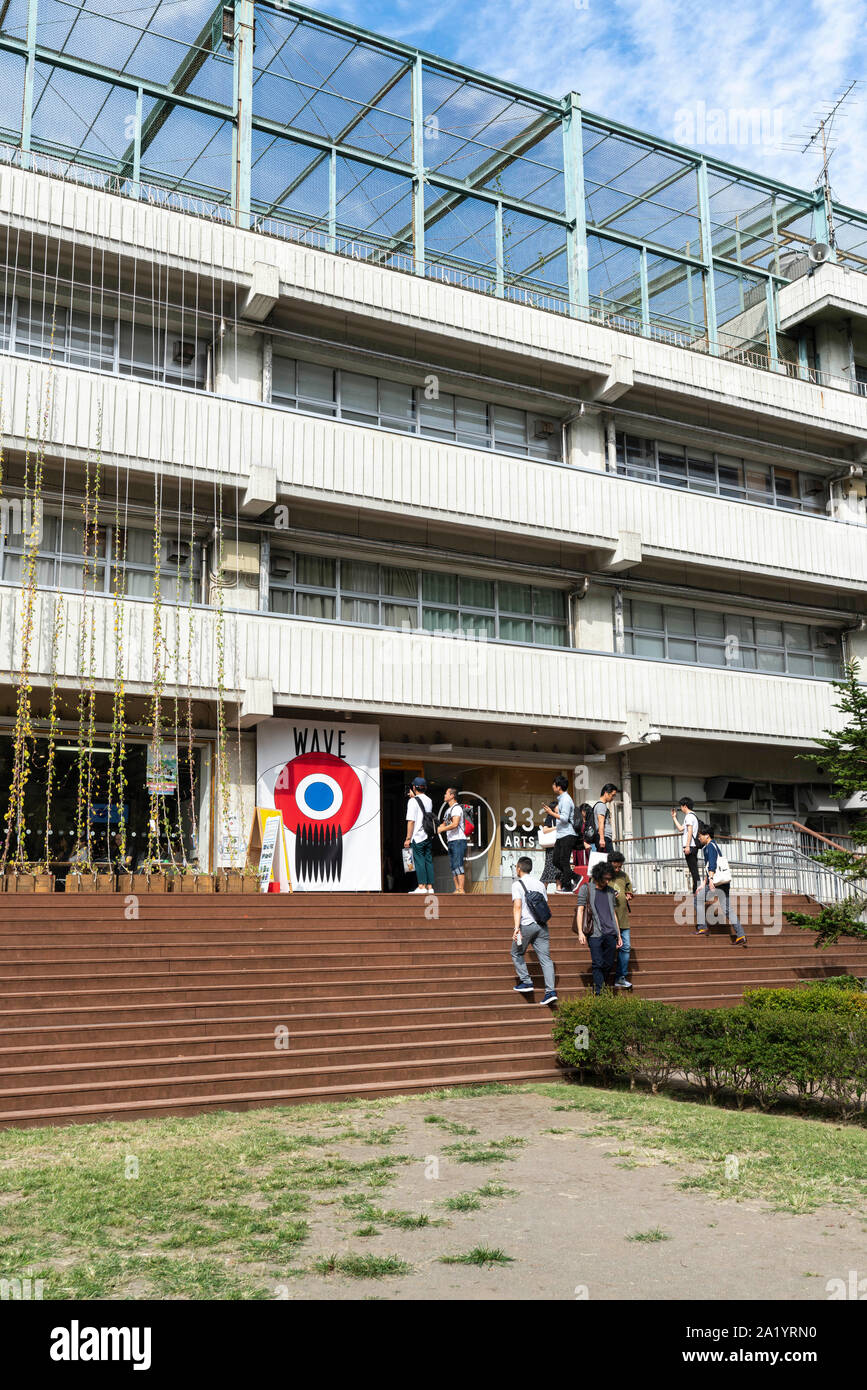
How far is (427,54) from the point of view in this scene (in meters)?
24.0

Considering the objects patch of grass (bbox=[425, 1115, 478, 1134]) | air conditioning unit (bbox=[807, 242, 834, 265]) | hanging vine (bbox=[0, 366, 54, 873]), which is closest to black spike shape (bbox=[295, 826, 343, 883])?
hanging vine (bbox=[0, 366, 54, 873])

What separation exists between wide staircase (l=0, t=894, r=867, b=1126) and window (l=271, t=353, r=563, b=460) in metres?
9.86

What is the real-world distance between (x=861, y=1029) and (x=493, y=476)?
14.6 metres

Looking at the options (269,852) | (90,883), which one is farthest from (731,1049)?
(269,852)

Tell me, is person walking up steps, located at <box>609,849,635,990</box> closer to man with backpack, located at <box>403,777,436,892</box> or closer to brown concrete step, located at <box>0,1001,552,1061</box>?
brown concrete step, located at <box>0,1001,552,1061</box>

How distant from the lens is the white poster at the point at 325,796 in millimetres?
20156

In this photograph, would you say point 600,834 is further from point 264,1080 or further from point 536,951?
point 264,1080

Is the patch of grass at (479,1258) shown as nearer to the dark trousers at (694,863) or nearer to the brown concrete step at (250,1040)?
the brown concrete step at (250,1040)

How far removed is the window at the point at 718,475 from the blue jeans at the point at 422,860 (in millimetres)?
11357

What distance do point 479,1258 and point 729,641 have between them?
2223 centimetres

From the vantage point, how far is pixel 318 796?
20516 millimetres

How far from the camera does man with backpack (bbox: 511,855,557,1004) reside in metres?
13.5
